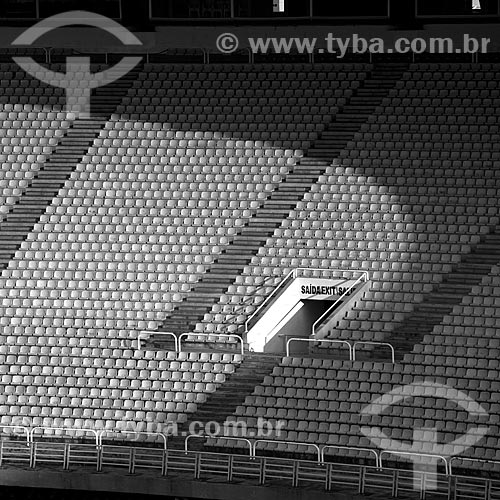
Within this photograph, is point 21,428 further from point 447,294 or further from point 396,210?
point 396,210

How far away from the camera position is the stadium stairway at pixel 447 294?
20.9 m

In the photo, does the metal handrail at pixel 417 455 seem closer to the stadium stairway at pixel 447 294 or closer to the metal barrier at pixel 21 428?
the stadium stairway at pixel 447 294

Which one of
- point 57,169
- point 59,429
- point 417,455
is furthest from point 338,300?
point 57,169

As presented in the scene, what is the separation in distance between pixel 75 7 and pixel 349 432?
11.0m

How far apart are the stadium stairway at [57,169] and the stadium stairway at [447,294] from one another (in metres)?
6.58

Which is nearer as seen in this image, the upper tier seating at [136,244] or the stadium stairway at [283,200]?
the upper tier seating at [136,244]

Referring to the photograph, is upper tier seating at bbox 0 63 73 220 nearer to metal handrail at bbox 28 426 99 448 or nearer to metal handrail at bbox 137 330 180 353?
metal handrail at bbox 137 330 180 353

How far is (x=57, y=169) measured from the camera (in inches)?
989

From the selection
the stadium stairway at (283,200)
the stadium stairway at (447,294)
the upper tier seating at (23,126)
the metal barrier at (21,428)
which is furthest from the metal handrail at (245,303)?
the upper tier seating at (23,126)

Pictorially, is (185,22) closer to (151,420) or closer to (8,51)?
(8,51)

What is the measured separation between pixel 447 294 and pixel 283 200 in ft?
11.4

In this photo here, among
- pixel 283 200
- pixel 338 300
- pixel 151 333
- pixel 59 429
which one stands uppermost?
pixel 283 200

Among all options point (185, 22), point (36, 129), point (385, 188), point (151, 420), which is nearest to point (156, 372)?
point (151, 420)

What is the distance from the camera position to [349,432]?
19.8m
